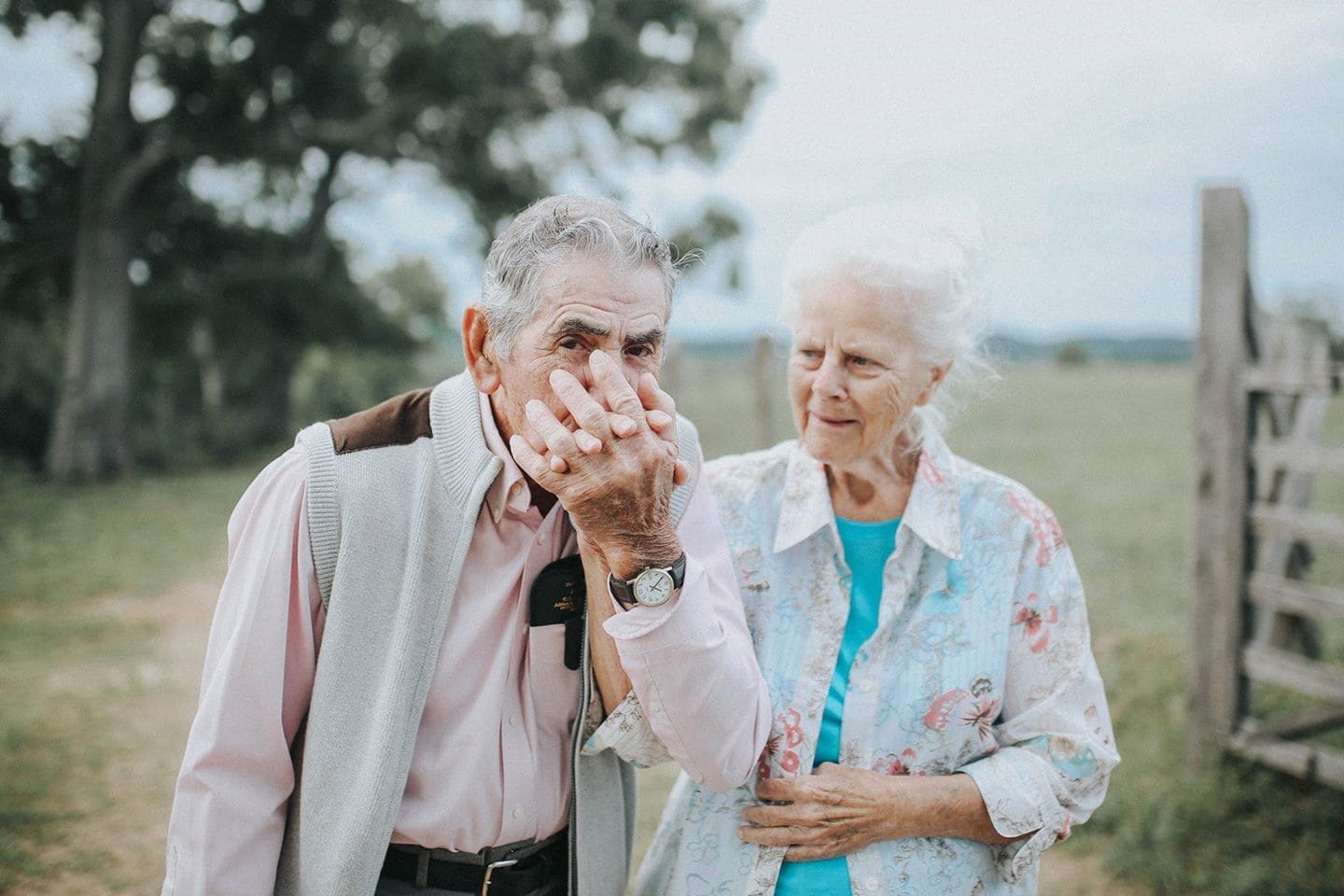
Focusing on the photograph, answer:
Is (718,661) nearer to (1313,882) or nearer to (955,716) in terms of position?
(955,716)

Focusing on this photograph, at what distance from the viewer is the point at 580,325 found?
1596 millimetres

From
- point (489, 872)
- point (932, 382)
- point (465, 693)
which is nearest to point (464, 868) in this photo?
point (489, 872)

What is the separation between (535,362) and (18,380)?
56.7 ft

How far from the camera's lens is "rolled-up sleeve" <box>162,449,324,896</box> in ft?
5.15

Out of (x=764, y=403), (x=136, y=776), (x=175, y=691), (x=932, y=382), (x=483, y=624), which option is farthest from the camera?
(x=764, y=403)

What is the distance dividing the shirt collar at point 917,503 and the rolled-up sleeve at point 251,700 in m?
1.03

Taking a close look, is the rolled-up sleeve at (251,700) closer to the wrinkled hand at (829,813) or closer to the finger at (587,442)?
the finger at (587,442)

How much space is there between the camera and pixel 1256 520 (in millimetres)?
4098

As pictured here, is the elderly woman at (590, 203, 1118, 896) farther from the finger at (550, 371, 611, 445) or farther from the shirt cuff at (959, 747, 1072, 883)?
the finger at (550, 371, 611, 445)

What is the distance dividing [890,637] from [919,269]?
0.81 metres

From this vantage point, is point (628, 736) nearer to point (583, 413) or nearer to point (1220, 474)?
point (583, 413)

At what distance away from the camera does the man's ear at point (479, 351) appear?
1.76 m

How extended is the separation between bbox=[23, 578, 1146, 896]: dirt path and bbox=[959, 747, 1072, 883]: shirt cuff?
1.99 metres

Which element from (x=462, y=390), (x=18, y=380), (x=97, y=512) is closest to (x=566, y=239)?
(x=462, y=390)
